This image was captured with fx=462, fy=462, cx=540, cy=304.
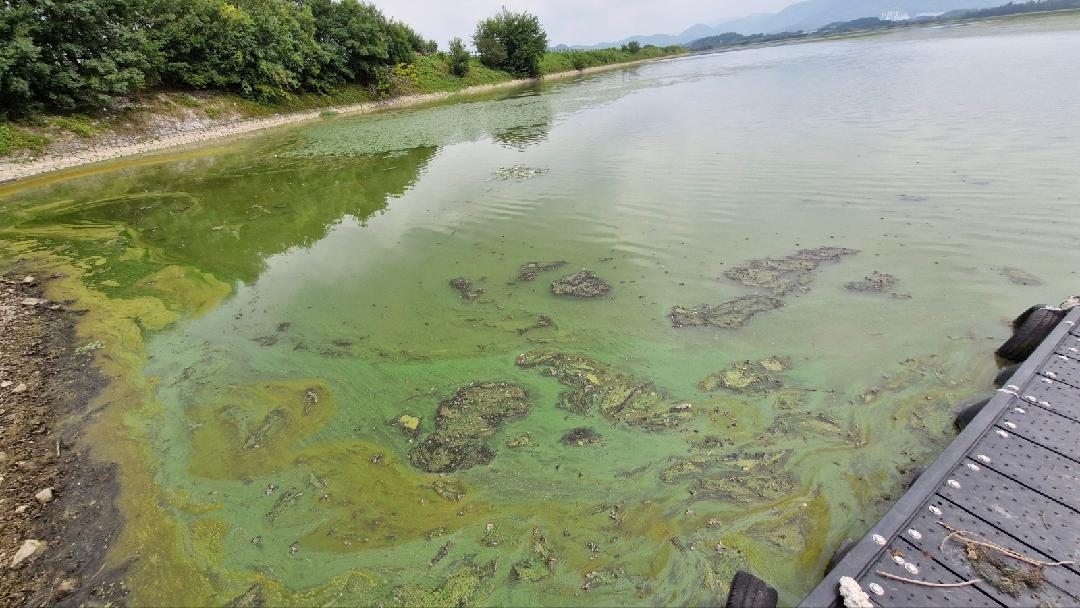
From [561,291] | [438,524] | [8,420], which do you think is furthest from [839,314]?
[8,420]

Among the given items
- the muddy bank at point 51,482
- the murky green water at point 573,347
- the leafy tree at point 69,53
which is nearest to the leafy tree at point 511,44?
the leafy tree at point 69,53

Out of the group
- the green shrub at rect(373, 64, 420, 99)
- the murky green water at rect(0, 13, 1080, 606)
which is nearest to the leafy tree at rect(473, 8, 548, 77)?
the green shrub at rect(373, 64, 420, 99)

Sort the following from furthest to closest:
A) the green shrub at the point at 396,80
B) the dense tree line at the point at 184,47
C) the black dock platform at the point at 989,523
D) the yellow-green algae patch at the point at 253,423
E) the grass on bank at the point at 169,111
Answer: the green shrub at the point at 396,80 → the dense tree line at the point at 184,47 → the grass on bank at the point at 169,111 → the yellow-green algae patch at the point at 253,423 → the black dock platform at the point at 989,523

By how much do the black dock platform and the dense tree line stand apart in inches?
943

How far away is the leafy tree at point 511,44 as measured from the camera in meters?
47.9

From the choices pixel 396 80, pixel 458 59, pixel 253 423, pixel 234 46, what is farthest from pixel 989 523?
pixel 458 59

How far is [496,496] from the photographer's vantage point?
131 inches

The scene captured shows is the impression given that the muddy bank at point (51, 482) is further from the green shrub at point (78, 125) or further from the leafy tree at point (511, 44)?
the leafy tree at point (511, 44)

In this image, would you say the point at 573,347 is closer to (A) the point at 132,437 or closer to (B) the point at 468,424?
(B) the point at 468,424

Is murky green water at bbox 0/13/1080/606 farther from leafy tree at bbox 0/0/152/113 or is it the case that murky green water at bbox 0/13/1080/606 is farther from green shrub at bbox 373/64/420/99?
green shrub at bbox 373/64/420/99

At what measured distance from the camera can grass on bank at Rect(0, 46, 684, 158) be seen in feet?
51.4

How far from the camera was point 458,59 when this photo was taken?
132 ft

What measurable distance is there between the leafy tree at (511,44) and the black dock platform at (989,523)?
51.5m

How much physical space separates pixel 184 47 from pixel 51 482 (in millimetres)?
26059
